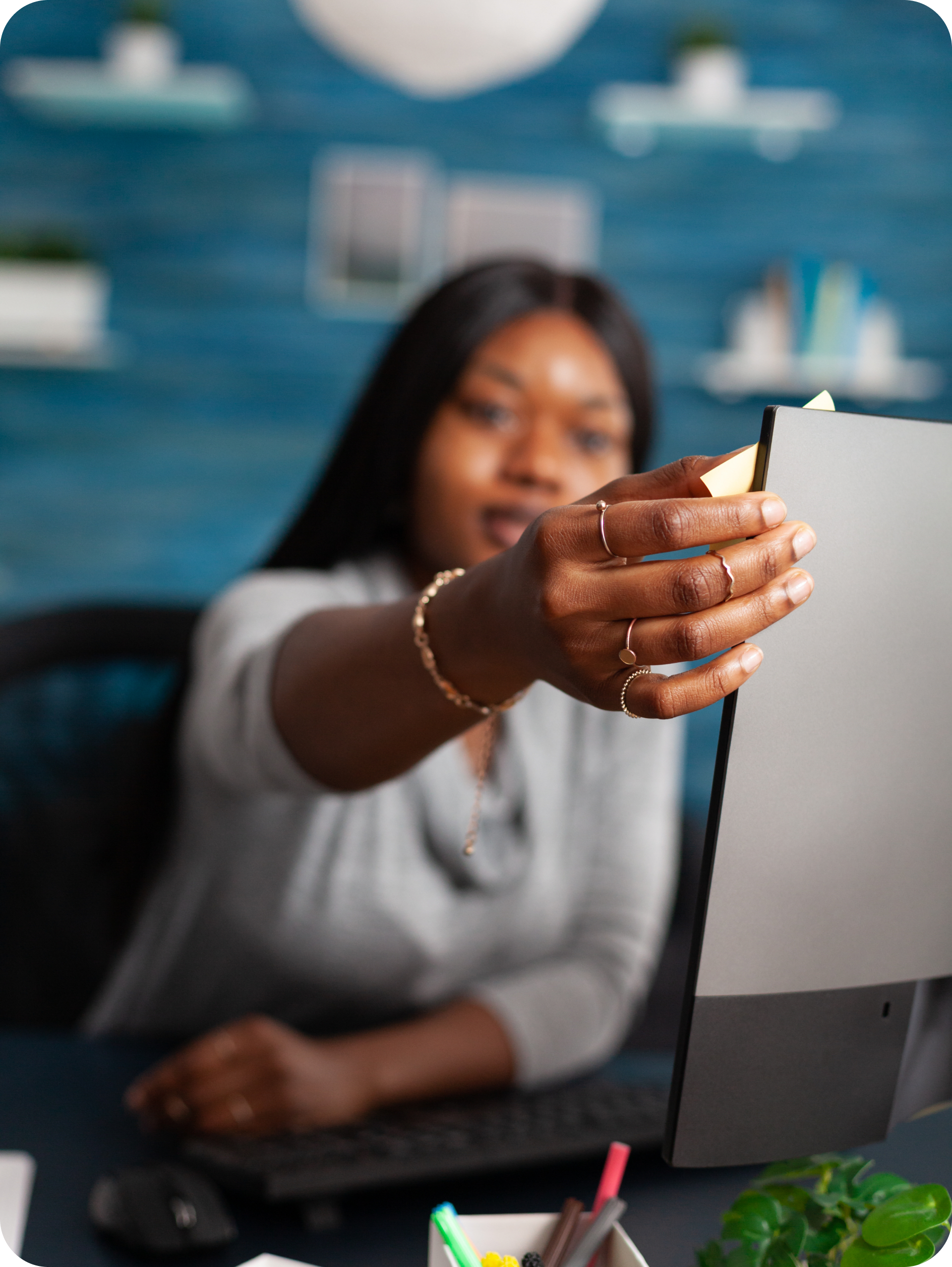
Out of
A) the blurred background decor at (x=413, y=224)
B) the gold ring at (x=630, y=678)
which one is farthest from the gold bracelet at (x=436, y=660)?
the blurred background decor at (x=413, y=224)

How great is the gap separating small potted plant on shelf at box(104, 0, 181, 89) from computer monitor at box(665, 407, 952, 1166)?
251cm

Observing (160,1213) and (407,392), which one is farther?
(407,392)

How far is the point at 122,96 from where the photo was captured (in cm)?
255

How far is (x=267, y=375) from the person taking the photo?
2.78 meters

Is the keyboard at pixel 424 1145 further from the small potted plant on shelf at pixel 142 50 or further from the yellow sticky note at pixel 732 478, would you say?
the small potted plant on shelf at pixel 142 50

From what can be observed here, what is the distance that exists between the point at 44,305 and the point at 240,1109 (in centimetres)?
222

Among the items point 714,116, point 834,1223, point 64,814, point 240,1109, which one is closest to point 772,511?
point 834,1223

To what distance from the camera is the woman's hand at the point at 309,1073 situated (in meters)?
0.79

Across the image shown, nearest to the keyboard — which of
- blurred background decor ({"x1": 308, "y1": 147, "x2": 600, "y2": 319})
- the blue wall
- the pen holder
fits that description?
the pen holder

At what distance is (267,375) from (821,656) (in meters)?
2.48

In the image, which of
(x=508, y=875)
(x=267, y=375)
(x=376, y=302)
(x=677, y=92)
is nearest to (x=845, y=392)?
(x=677, y=92)

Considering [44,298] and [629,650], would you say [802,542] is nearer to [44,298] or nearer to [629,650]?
[629,650]

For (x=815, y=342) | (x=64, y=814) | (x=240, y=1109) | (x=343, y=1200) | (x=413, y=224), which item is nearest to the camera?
(x=343, y=1200)

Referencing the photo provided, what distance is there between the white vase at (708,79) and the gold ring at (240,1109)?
95.7 inches
